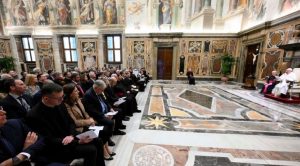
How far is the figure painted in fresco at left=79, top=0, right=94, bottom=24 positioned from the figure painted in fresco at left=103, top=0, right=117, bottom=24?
1.05 m

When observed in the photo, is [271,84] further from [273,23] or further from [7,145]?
[7,145]

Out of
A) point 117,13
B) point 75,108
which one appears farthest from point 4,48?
point 75,108

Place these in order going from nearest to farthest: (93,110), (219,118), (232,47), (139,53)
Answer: (93,110)
(219,118)
(232,47)
(139,53)

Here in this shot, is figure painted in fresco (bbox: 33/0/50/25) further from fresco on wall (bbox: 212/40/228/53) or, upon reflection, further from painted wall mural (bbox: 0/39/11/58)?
fresco on wall (bbox: 212/40/228/53)

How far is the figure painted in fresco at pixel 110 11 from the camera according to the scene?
1113 centimetres

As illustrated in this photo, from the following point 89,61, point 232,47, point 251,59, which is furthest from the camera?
point 89,61

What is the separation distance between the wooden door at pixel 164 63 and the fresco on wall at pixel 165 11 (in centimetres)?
211

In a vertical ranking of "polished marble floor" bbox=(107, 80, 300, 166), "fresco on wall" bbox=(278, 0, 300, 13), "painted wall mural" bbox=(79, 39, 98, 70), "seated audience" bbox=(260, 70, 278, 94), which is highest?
"fresco on wall" bbox=(278, 0, 300, 13)

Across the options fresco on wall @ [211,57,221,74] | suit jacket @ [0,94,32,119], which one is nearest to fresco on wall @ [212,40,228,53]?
fresco on wall @ [211,57,221,74]

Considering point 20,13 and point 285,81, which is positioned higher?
point 20,13

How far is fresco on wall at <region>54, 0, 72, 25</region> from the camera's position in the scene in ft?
36.9

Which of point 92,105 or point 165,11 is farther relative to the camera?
point 165,11

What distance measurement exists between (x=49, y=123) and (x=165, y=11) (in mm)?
11206

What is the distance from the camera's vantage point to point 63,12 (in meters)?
11.4
